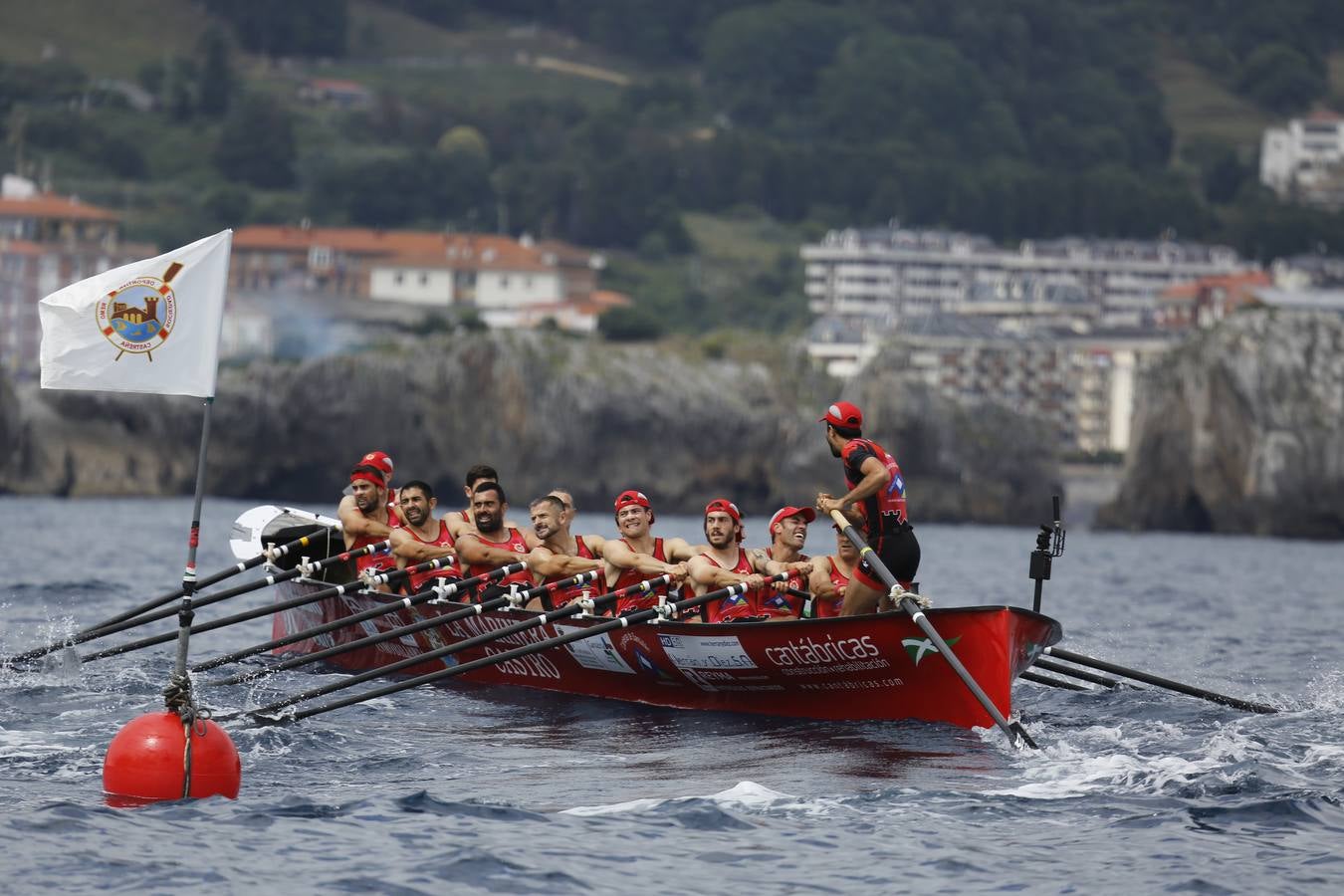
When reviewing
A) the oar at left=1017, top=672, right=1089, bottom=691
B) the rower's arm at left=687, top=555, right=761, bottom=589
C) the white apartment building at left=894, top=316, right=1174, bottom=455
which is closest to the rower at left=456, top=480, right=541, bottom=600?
the rower's arm at left=687, top=555, right=761, bottom=589

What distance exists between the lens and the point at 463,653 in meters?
21.5

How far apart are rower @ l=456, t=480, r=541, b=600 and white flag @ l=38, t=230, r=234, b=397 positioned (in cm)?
573

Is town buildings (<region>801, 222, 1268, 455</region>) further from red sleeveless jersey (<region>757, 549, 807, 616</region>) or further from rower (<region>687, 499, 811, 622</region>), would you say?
rower (<region>687, 499, 811, 622</region>)

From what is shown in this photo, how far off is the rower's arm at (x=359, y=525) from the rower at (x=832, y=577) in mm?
5058

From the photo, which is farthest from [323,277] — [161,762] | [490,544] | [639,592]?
[161,762]


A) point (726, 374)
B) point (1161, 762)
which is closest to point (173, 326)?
point (1161, 762)

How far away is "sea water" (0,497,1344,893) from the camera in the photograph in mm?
13133

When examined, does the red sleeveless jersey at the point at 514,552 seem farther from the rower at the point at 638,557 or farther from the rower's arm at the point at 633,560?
the rower's arm at the point at 633,560

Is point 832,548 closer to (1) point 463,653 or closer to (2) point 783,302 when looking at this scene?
(1) point 463,653

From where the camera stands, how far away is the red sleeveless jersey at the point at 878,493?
57.6ft

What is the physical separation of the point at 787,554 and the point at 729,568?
817mm

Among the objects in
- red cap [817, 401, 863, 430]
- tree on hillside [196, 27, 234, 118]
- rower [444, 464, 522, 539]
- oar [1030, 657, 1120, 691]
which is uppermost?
tree on hillside [196, 27, 234, 118]

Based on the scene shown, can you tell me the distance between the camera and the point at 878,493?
17.6 m

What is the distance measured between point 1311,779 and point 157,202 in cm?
14546
